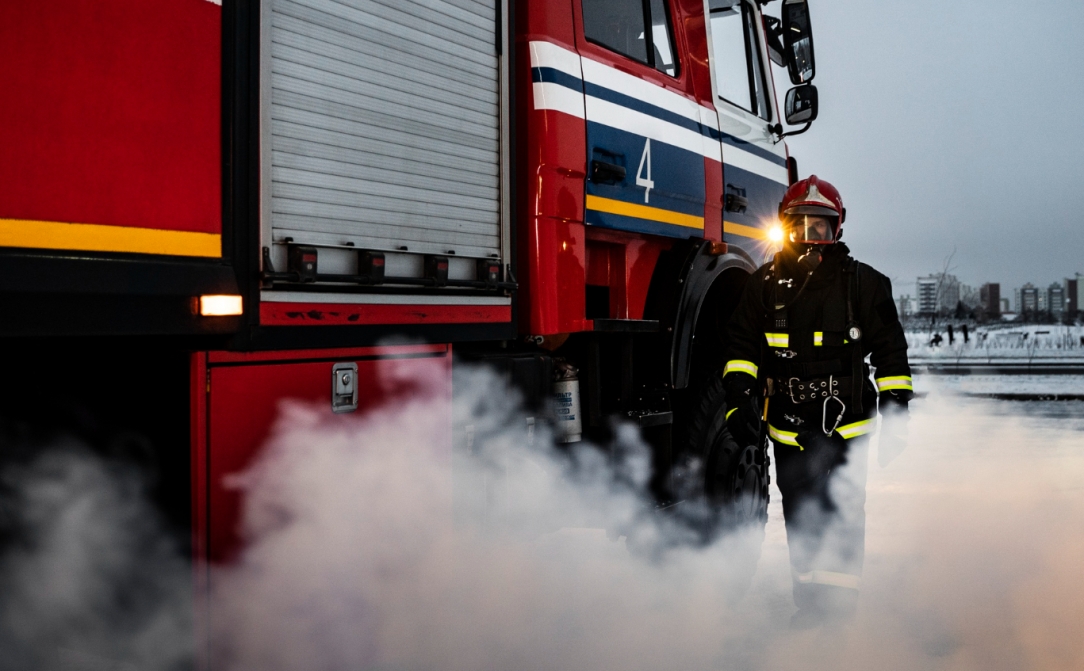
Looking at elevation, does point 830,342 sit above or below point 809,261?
below

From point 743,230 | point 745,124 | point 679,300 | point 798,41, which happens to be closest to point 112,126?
point 679,300

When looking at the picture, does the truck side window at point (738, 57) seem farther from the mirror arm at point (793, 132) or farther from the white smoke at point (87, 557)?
the white smoke at point (87, 557)

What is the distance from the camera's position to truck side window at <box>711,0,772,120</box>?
484 centimetres

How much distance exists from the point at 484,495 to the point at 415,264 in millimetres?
863

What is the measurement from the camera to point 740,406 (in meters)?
3.94

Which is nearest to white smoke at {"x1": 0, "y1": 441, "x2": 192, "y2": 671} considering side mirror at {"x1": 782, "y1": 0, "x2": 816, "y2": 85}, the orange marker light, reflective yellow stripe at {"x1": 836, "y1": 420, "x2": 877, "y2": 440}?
the orange marker light

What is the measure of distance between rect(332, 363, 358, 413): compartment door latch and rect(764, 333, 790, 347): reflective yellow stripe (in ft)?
6.05

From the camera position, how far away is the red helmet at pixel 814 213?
3857 mm

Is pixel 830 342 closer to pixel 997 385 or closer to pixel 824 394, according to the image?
pixel 824 394

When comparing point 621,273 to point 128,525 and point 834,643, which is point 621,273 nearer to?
point 834,643

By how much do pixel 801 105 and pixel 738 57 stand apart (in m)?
0.43

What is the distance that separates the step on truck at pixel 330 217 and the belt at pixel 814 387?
1.72 ft

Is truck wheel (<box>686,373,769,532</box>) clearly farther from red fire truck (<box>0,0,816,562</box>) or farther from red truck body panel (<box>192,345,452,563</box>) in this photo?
red truck body panel (<box>192,345,452,563</box>)

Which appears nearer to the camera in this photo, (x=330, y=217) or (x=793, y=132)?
(x=330, y=217)
